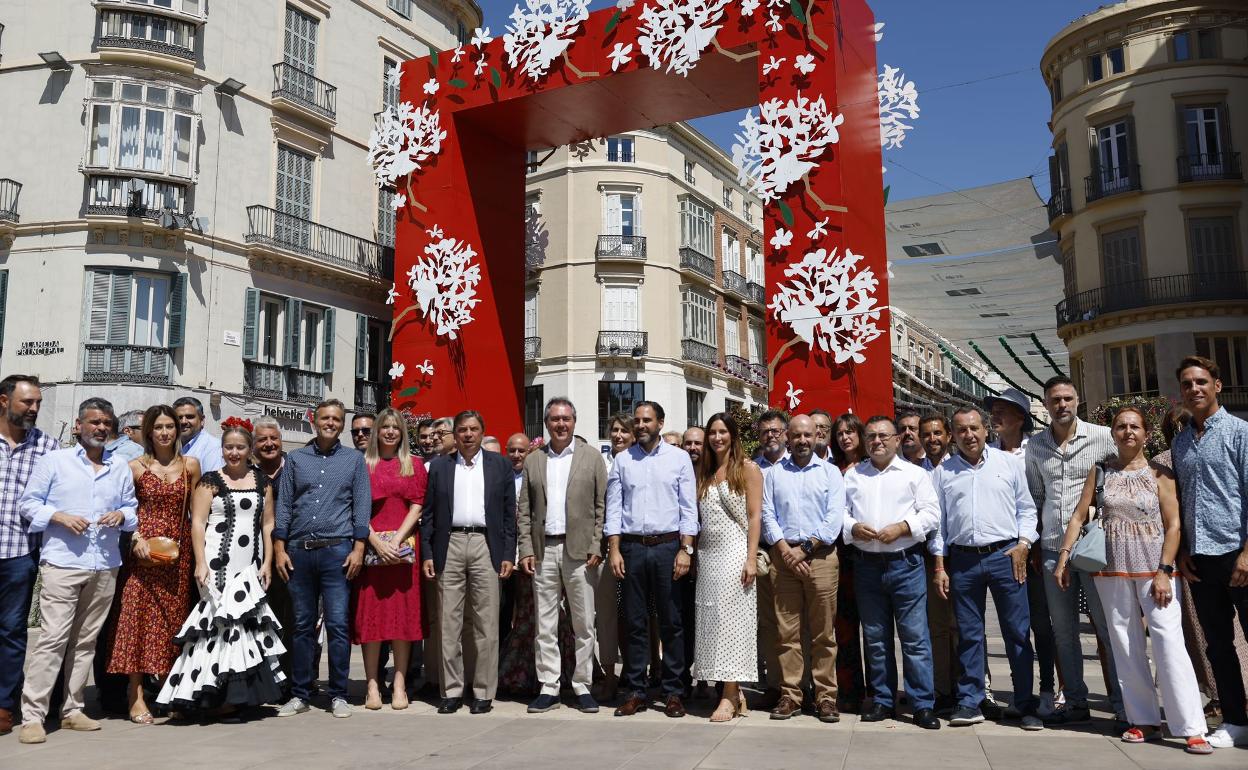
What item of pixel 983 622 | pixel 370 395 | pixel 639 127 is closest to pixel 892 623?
pixel 983 622

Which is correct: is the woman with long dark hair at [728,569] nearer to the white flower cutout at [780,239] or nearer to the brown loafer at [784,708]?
the brown loafer at [784,708]

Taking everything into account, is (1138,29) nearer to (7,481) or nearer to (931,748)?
(931,748)

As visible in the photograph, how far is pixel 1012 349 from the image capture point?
2183cm

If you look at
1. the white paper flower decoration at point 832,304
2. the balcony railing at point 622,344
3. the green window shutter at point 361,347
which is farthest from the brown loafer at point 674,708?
the balcony railing at point 622,344

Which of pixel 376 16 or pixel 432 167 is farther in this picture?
pixel 376 16

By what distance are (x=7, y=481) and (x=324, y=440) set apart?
5.85 ft

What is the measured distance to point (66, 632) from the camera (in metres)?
5.71

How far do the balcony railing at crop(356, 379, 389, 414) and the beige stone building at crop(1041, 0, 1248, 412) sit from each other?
16570 mm

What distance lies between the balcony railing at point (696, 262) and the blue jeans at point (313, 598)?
1037 inches

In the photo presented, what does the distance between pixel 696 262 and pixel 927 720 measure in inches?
1088

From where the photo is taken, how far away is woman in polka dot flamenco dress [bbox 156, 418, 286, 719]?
19.5ft

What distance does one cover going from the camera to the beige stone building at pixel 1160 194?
22469mm

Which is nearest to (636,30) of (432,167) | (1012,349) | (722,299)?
(432,167)

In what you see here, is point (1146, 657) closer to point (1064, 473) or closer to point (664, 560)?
point (1064, 473)
